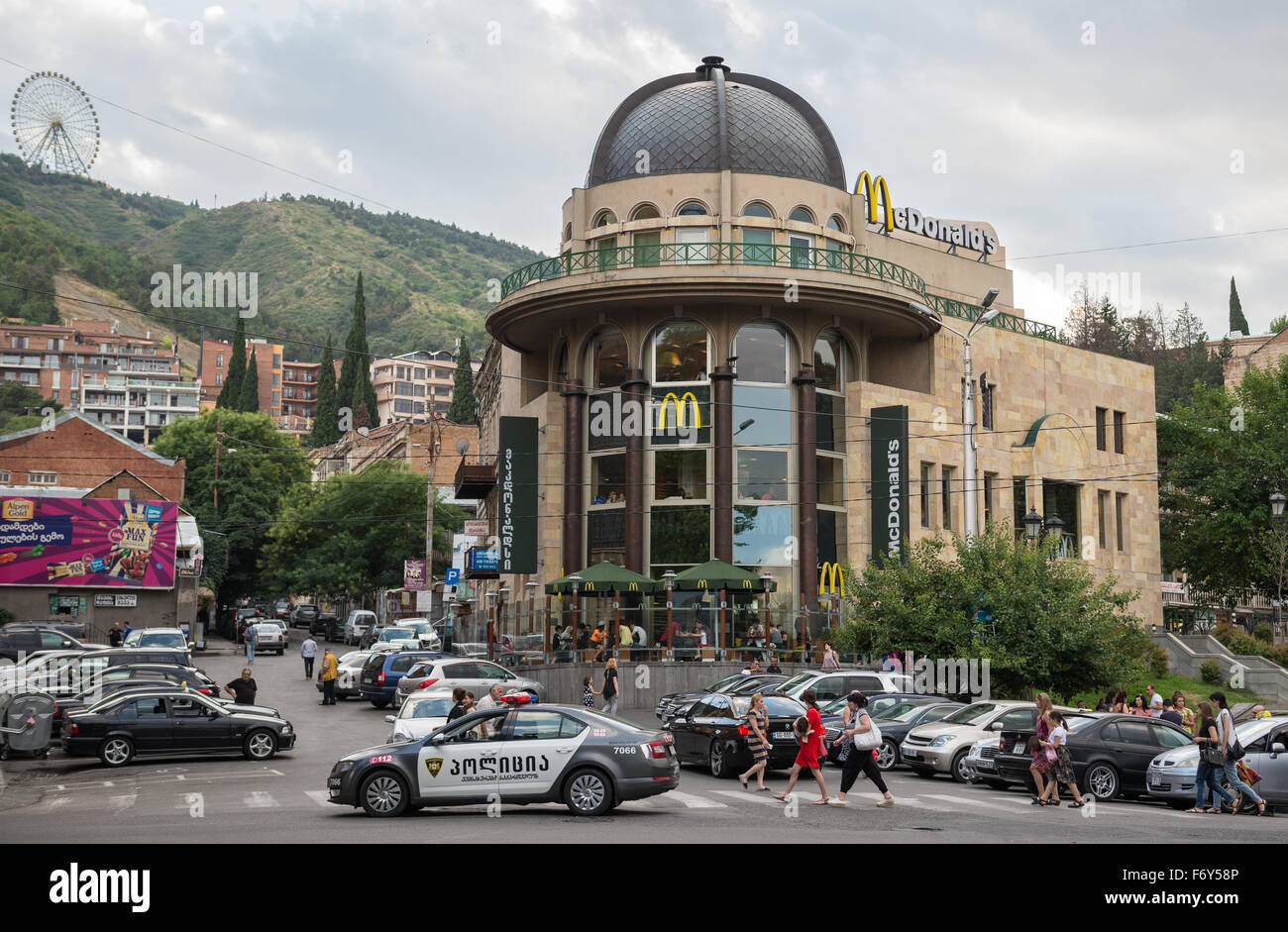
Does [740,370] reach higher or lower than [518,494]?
higher

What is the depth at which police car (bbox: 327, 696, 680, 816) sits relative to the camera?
16.9 metres

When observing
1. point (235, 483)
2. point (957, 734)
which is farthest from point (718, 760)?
point (235, 483)

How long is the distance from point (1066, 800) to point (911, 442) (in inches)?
1018

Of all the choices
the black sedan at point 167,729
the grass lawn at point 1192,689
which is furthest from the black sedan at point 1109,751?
the grass lawn at point 1192,689

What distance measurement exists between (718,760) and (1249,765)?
8.44 metres

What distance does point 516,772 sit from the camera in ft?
55.7

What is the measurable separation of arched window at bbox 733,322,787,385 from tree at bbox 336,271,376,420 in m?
93.9

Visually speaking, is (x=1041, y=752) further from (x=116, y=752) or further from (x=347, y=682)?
(x=347, y=682)

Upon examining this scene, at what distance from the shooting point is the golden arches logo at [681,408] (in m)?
43.5

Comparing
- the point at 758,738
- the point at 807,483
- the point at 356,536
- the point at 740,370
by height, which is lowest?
the point at 758,738

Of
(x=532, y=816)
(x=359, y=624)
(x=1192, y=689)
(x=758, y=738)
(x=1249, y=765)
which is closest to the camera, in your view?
(x=532, y=816)

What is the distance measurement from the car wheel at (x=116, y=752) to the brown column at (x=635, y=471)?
19704 millimetres

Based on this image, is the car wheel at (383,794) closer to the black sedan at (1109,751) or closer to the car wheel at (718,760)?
the car wheel at (718,760)
